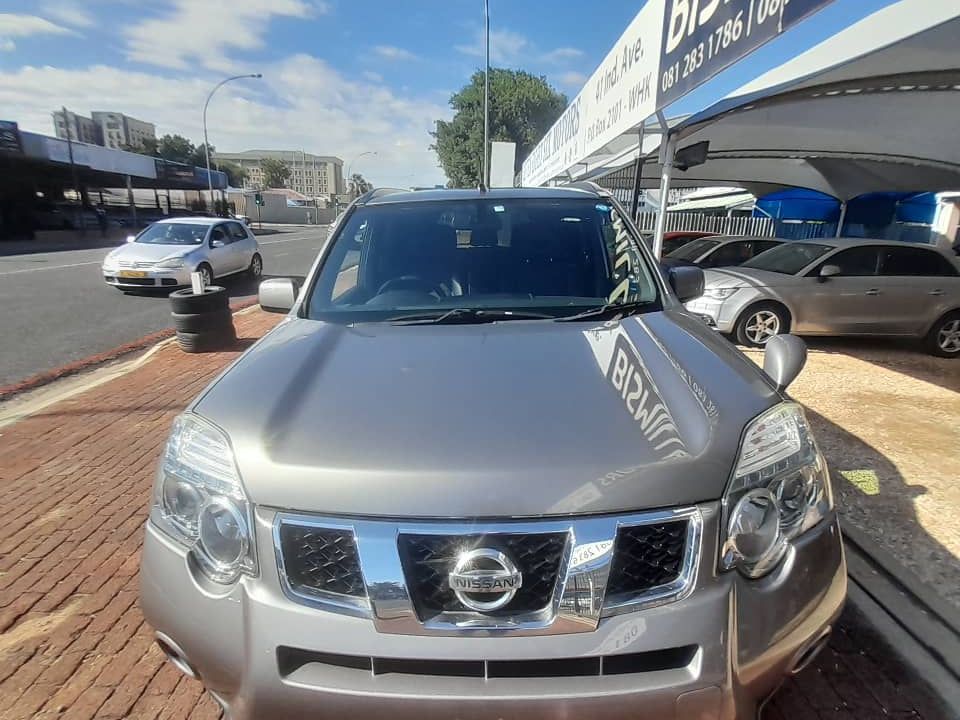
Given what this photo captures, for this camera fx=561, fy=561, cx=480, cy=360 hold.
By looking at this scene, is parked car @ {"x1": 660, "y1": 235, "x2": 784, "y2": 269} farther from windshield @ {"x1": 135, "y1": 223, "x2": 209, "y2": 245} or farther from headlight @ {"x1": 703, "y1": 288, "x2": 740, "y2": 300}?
windshield @ {"x1": 135, "y1": 223, "x2": 209, "y2": 245}

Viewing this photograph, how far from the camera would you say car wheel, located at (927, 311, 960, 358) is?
788 cm

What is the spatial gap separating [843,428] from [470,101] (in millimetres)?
57615

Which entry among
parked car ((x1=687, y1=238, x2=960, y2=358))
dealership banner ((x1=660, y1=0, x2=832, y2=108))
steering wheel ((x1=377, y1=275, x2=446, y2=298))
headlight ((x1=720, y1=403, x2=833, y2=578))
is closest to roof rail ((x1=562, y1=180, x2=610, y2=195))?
steering wheel ((x1=377, y1=275, x2=446, y2=298))

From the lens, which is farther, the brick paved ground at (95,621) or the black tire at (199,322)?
the black tire at (199,322)

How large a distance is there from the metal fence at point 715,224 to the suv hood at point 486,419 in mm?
20683

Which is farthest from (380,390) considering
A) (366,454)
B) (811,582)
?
(811,582)

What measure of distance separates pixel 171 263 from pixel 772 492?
1282cm

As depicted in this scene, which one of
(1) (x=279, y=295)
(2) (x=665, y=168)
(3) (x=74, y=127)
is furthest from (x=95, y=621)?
(3) (x=74, y=127)

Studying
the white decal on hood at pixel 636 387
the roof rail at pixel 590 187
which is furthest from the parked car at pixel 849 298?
the white decal on hood at pixel 636 387

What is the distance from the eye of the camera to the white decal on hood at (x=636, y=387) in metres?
1.49

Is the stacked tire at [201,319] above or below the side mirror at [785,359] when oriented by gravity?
below

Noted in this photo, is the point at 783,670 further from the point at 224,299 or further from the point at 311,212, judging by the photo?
the point at 311,212

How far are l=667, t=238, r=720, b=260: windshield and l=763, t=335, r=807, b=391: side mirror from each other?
29.9ft

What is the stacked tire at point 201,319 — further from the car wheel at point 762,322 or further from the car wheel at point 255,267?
the car wheel at point 255,267
